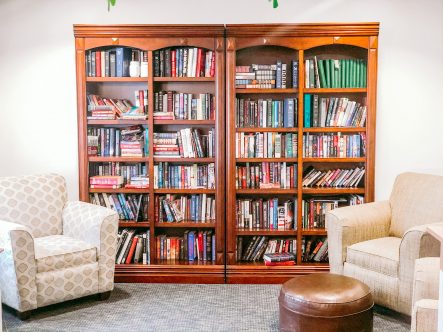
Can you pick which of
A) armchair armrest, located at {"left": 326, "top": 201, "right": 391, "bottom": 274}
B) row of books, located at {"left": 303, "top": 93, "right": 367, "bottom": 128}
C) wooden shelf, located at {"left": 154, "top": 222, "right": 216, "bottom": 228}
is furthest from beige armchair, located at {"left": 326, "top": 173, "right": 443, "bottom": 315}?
wooden shelf, located at {"left": 154, "top": 222, "right": 216, "bottom": 228}

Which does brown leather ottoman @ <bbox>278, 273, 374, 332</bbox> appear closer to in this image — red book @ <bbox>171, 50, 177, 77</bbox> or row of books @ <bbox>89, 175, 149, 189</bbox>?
row of books @ <bbox>89, 175, 149, 189</bbox>

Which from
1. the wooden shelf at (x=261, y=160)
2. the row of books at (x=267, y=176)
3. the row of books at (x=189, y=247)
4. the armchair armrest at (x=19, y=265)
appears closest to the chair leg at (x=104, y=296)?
the armchair armrest at (x=19, y=265)

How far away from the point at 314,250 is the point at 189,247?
1020 mm

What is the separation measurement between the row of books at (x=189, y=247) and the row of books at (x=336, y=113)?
49.3 inches

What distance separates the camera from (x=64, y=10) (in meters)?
5.05

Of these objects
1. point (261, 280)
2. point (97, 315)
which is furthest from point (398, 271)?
point (97, 315)

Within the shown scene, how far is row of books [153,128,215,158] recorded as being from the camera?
16.0 ft

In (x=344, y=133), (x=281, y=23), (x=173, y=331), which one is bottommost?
(x=173, y=331)

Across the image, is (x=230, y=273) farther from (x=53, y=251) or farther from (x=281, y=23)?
(x=281, y=23)

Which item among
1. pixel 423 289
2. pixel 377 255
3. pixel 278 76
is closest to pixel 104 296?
pixel 377 255

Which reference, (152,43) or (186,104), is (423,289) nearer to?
(186,104)

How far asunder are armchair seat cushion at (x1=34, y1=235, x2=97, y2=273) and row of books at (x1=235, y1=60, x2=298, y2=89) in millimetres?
1702

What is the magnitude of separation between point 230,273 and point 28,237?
162cm

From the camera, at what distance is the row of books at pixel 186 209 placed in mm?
4922
